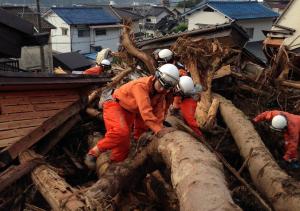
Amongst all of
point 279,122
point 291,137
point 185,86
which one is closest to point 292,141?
point 291,137

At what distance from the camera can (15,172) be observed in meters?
4.32

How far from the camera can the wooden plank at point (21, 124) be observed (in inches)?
183

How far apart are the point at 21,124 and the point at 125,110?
1.37m

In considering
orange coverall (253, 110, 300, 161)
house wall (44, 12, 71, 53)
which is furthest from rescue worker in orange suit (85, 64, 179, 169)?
house wall (44, 12, 71, 53)

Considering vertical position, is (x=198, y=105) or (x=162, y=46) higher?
(x=162, y=46)

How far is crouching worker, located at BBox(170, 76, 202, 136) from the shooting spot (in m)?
4.86

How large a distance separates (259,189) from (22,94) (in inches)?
129

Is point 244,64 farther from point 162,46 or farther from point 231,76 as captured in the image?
point 162,46

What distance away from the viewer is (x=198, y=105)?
618 cm

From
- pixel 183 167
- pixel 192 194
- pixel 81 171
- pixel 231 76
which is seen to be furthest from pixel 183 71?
pixel 192 194

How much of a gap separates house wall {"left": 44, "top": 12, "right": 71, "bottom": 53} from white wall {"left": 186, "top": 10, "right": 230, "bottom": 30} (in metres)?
10.2

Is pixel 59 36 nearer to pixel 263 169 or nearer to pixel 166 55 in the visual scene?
pixel 166 55

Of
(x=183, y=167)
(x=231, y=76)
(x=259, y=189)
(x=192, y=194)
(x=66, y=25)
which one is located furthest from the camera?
(x=66, y=25)

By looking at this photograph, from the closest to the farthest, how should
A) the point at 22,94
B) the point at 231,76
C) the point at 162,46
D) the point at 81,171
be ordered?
1. the point at 22,94
2. the point at 81,171
3. the point at 231,76
4. the point at 162,46
